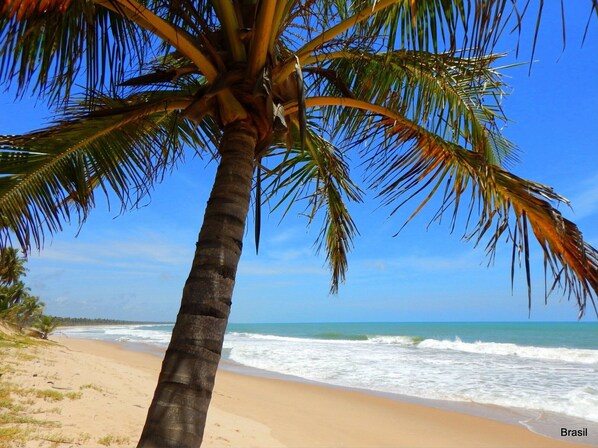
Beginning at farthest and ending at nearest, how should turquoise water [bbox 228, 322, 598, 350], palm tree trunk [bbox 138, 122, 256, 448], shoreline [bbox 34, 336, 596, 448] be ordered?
turquoise water [bbox 228, 322, 598, 350] → shoreline [bbox 34, 336, 596, 448] → palm tree trunk [bbox 138, 122, 256, 448]

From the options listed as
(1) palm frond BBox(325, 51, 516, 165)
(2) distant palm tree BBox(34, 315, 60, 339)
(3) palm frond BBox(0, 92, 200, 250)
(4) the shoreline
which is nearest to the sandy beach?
(4) the shoreline

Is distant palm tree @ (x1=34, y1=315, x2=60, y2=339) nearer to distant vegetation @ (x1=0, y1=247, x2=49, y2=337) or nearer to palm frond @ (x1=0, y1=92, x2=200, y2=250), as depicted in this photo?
distant vegetation @ (x1=0, y1=247, x2=49, y2=337)

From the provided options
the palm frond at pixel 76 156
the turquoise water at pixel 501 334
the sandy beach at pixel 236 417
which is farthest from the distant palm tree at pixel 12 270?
the turquoise water at pixel 501 334

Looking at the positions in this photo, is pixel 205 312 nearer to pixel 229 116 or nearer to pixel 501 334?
pixel 229 116

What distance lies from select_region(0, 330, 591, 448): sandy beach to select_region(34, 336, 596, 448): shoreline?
0.02m

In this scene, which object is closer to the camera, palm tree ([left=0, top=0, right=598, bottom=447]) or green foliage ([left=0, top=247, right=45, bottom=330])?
palm tree ([left=0, top=0, right=598, bottom=447])

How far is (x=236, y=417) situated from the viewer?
7.45 meters

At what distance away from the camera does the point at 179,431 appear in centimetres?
210

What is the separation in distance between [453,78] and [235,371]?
13.0m

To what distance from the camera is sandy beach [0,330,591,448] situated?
488 centimetres

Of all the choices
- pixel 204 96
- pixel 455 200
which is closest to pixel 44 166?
pixel 204 96

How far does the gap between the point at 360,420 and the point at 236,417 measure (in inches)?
Result: 90.4

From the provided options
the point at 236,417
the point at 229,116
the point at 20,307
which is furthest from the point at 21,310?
the point at 229,116

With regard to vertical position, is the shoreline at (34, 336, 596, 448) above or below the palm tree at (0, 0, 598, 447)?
below
